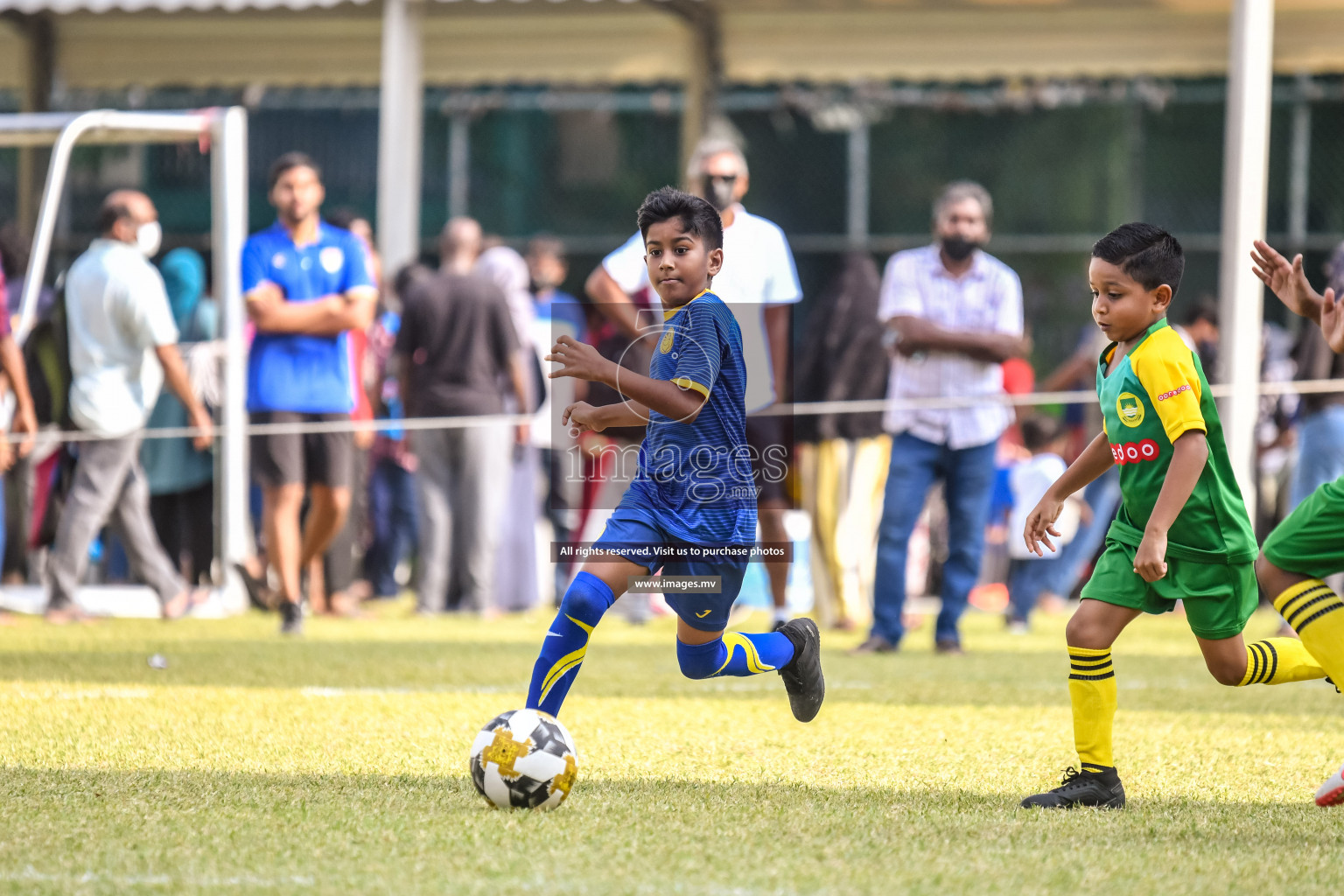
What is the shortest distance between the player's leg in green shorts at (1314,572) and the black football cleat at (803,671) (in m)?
1.34

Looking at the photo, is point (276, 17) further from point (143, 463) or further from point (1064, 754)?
point (1064, 754)

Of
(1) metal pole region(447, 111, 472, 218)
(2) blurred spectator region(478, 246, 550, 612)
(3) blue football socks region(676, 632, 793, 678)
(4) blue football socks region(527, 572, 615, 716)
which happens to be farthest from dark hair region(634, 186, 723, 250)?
(1) metal pole region(447, 111, 472, 218)

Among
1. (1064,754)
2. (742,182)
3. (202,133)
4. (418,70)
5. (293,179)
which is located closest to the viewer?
(1064,754)

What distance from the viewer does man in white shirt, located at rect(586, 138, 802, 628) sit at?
7.55m

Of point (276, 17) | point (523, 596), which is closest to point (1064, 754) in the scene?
point (523, 596)

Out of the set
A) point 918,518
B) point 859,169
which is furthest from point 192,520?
point 859,169

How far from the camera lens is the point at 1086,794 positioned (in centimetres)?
405

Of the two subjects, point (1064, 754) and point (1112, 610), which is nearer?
point (1112, 610)

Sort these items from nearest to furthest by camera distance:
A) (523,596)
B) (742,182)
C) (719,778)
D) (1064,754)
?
(719,778)
(1064,754)
(742,182)
(523,596)

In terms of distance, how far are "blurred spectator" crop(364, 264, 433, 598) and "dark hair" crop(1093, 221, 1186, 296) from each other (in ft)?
24.8

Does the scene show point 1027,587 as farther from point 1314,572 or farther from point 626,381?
point 626,381

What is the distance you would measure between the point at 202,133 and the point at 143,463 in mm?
2029

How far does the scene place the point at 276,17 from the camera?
44.3 ft

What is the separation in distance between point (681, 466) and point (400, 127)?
27.3 ft
